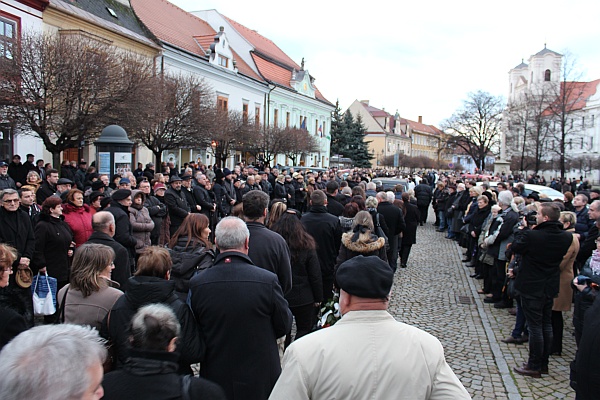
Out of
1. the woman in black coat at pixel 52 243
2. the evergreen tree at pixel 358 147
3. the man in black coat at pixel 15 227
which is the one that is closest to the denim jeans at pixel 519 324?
the woman in black coat at pixel 52 243

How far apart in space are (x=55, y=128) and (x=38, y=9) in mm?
7114

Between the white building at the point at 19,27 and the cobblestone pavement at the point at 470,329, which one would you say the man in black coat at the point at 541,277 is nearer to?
the cobblestone pavement at the point at 470,329

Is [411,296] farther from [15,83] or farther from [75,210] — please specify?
[15,83]

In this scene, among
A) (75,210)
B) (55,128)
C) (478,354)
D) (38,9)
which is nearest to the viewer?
(478,354)

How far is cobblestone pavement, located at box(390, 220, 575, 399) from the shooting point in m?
5.70

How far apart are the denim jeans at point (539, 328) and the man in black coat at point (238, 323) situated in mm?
3715

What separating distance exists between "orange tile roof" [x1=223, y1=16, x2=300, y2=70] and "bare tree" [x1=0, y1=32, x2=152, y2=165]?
30.2 metres

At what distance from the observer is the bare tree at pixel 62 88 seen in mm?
13352

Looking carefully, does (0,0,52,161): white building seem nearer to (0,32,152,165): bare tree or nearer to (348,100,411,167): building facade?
(0,32,152,165): bare tree

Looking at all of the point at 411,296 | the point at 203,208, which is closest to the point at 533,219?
the point at 411,296

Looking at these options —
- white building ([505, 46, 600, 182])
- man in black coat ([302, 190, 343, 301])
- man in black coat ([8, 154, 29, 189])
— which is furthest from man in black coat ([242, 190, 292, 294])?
white building ([505, 46, 600, 182])

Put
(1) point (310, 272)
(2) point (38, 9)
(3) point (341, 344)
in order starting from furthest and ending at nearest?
(2) point (38, 9) → (1) point (310, 272) → (3) point (341, 344)

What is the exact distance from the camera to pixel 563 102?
3800 centimetres

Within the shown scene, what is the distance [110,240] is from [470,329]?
5.54 meters
